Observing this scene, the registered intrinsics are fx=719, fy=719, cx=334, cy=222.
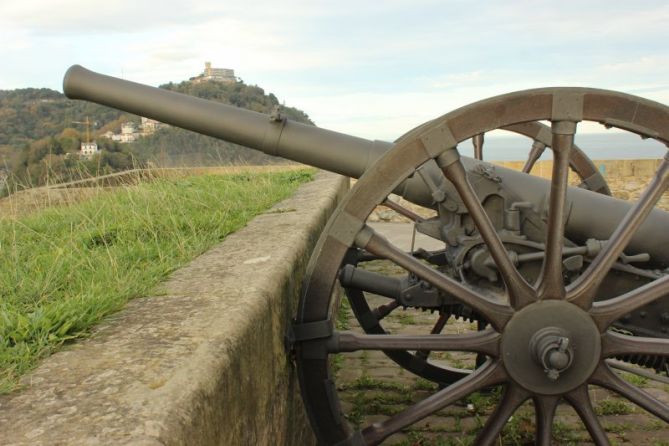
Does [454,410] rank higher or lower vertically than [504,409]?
lower

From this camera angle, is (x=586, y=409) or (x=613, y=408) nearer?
(x=586, y=409)

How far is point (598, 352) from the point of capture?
2.45 m

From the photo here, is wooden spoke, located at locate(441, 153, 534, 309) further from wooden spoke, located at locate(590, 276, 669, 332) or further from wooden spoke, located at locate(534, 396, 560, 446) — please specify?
wooden spoke, located at locate(534, 396, 560, 446)

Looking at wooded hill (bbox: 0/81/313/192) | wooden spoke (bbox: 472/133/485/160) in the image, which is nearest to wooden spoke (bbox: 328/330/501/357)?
wooden spoke (bbox: 472/133/485/160)

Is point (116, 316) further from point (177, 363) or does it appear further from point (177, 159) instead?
point (177, 159)

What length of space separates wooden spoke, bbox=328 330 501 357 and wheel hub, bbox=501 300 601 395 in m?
0.05

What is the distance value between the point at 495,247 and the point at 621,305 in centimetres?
48

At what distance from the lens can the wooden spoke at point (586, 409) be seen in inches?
97.7

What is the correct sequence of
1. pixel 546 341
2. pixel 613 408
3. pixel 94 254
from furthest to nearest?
1. pixel 613 408
2. pixel 94 254
3. pixel 546 341

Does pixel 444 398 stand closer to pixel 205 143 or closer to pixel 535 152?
pixel 535 152

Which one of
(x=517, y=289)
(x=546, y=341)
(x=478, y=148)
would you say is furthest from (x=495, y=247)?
(x=478, y=148)

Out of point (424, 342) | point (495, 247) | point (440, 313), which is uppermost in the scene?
point (495, 247)

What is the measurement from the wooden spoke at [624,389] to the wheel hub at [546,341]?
0.05 m

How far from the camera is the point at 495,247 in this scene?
2453 mm
